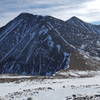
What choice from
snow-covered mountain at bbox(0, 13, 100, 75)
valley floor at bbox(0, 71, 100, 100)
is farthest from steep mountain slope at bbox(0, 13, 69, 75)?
valley floor at bbox(0, 71, 100, 100)

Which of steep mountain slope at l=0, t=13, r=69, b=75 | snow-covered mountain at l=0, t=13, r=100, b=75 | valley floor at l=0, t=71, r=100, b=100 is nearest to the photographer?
valley floor at l=0, t=71, r=100, b=100

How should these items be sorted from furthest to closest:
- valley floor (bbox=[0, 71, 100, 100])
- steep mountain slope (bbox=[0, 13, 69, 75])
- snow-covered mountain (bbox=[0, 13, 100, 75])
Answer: steep mountain slope (bbox=[0, 13, 69, 75]) → snow-covered mountain (bbox=[0, 13, 100, 75]) → valley floor (bbox=[0, 71, 100, 100])

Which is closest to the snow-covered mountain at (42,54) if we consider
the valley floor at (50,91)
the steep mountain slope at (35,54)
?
the steep mountain slope at (35,54)

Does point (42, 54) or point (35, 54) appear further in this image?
point (35, 54)

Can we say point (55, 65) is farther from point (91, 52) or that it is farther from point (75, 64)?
point (91, 52)

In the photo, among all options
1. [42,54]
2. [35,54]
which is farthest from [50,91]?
[35,54]

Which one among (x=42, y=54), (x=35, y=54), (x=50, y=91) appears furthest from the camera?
(x=35, y=54)

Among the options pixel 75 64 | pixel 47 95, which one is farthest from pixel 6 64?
pixel 47 95

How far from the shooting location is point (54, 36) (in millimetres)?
181625

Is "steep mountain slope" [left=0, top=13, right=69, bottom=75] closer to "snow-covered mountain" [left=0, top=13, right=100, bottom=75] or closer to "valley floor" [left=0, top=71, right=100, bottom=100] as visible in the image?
"snow-covered mountain" [left=0, top=13, right=100, bottom=75]

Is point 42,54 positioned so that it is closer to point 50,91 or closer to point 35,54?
point 35,54

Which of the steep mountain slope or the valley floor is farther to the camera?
the steep mountain slope

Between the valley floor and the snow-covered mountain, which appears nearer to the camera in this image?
the valley floor

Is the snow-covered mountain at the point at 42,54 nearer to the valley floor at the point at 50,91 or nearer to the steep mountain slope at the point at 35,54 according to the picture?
the steep mountain slope at the point at 35,54
